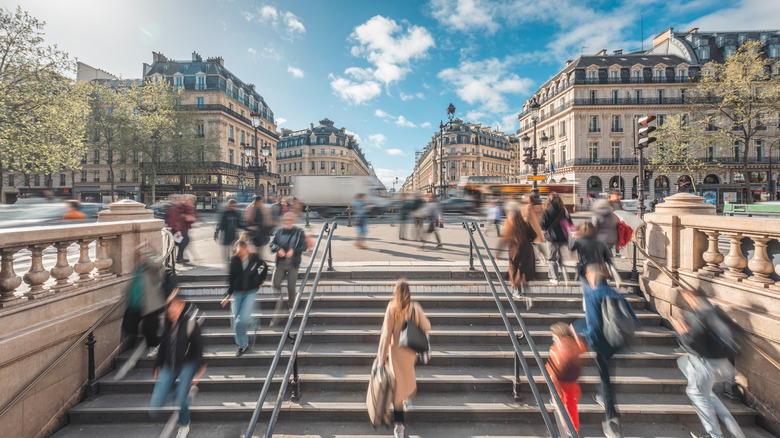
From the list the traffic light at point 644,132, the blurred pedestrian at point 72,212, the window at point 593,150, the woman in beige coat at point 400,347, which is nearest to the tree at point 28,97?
the blurred pedestrian at point 72,212

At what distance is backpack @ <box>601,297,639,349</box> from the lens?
3.26 meters

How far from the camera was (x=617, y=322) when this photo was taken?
332 centimetres

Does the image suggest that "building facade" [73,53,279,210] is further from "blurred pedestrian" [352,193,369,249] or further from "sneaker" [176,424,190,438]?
"sneaker" [176,424,190,438]

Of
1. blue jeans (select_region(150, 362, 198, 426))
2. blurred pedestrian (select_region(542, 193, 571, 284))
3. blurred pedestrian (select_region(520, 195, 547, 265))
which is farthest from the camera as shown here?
blurred pedestrian (select_region(520, 195, 547, 265))

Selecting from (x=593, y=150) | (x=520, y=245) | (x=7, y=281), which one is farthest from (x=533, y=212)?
(x=593, y=150)

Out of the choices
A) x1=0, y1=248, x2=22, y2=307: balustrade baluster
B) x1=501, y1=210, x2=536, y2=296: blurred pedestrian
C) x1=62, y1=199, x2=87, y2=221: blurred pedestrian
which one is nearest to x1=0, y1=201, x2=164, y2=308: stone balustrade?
x1=0, y1=248, x2=22, y2=307: balustrade baluster

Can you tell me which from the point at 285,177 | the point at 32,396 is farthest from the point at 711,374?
the point at 285,177

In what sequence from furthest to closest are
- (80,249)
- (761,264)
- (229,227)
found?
1. (229,227)
2. (80,249)
3. (761,264)

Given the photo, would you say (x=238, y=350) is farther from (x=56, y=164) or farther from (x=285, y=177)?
(x=285, y=177)

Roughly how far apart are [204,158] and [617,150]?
189 feet

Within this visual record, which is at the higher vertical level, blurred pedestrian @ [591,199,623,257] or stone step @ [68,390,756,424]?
blurred pedestrian @ [591,199,623,257]

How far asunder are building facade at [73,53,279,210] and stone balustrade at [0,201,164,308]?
38.6 m

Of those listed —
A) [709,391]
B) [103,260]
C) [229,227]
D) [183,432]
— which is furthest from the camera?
[229,227]

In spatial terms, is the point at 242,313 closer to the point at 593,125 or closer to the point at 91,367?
the point at 91,367
